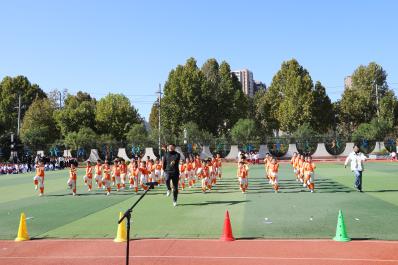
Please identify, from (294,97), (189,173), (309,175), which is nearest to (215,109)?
(294,97)

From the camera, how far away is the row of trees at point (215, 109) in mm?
60688

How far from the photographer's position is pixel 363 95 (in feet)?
216

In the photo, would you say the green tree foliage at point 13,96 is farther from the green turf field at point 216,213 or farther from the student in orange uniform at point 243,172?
the student in orange uniform at point 243,172

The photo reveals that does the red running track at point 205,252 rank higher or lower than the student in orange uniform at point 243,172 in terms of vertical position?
lower

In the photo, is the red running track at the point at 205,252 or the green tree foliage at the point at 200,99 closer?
the red running track at the point at 205,252

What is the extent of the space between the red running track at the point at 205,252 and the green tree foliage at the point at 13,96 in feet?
207

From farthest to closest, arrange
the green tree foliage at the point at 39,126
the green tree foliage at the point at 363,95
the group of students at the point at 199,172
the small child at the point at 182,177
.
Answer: the green tree foliage at the point at 363,95 < the green tree foliage at the point at 39,126 < the small child at the point at 182,177 < the group of students at the point at 199,172

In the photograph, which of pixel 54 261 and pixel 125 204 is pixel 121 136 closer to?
pixel 125 204

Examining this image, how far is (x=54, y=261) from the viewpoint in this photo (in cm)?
809

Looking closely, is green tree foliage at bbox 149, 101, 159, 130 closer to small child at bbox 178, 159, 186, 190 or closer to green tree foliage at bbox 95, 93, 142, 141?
green tree foliage at bbox 95, 93, 142, 141

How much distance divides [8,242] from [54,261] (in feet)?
7.68

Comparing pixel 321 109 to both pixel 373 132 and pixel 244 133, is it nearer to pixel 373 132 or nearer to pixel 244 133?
pixel 373 132

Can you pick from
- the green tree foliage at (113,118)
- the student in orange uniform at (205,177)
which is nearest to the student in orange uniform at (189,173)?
the student in orange uniform at (205,177)

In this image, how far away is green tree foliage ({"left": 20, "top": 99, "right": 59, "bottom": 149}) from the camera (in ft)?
182
